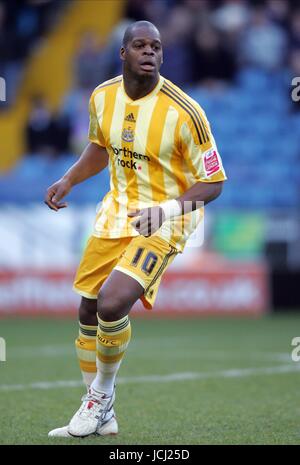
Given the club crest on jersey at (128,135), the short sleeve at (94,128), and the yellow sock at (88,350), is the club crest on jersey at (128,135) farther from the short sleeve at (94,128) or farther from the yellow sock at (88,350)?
the yellow sock at (88,350)

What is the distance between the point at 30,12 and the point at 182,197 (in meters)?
12.4

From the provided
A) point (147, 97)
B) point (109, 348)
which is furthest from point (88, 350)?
point (147, 97)

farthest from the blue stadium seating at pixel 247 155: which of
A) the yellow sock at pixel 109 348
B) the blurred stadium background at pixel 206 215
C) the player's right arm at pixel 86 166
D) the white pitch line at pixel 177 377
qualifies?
the yellow sock at pixel 109 348

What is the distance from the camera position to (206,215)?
13.2 metres

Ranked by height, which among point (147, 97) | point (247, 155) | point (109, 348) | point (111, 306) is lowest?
point (247, 155)

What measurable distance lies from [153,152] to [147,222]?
1.57 ft

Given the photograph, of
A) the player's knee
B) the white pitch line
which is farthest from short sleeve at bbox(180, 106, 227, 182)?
the white pitch line

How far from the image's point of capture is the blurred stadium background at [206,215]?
260 inches

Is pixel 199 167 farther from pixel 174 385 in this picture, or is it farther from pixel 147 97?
pixel 174 385

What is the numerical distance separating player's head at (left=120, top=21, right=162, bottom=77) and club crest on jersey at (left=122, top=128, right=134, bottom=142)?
0.30 meters

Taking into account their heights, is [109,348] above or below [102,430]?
above

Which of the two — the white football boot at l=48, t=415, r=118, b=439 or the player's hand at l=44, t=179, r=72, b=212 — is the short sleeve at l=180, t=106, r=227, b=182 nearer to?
the player's hand at l=44, t=179, r=72, b=212

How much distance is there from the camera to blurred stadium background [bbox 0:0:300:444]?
21.7ft
